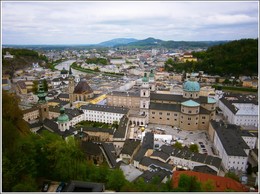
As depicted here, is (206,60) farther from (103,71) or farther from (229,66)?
(103,71)

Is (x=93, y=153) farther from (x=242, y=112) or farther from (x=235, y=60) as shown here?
(x=235, y=60)

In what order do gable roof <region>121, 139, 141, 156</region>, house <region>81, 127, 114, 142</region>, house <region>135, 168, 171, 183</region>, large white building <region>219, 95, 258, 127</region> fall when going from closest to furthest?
house <region>135, 168, 171, 183</region> → gable roof <region>121, 139, 141, 156</region> → house <region>81, 127, 114, 142</region> → large white building <region>219, 95, 258, 127</region>

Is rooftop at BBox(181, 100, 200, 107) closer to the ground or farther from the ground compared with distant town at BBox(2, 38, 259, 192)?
farther from the ground

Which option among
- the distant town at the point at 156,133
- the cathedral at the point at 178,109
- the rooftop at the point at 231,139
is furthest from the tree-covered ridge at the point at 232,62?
the rooftop at the point at 231,139

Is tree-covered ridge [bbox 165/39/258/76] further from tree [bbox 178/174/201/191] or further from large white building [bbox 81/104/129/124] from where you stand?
tree [bbox 178/174/201/191]

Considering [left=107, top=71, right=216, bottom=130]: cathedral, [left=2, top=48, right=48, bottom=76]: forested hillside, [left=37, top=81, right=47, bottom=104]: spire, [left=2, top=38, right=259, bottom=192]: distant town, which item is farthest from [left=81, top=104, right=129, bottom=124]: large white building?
[left=2, top=48, right=48, bottom=76]: forested hillside

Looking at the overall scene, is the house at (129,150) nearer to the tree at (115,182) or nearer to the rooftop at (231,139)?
the rooftop at (231,139)

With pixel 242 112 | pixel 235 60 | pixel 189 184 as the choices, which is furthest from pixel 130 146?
pixel 235 60
